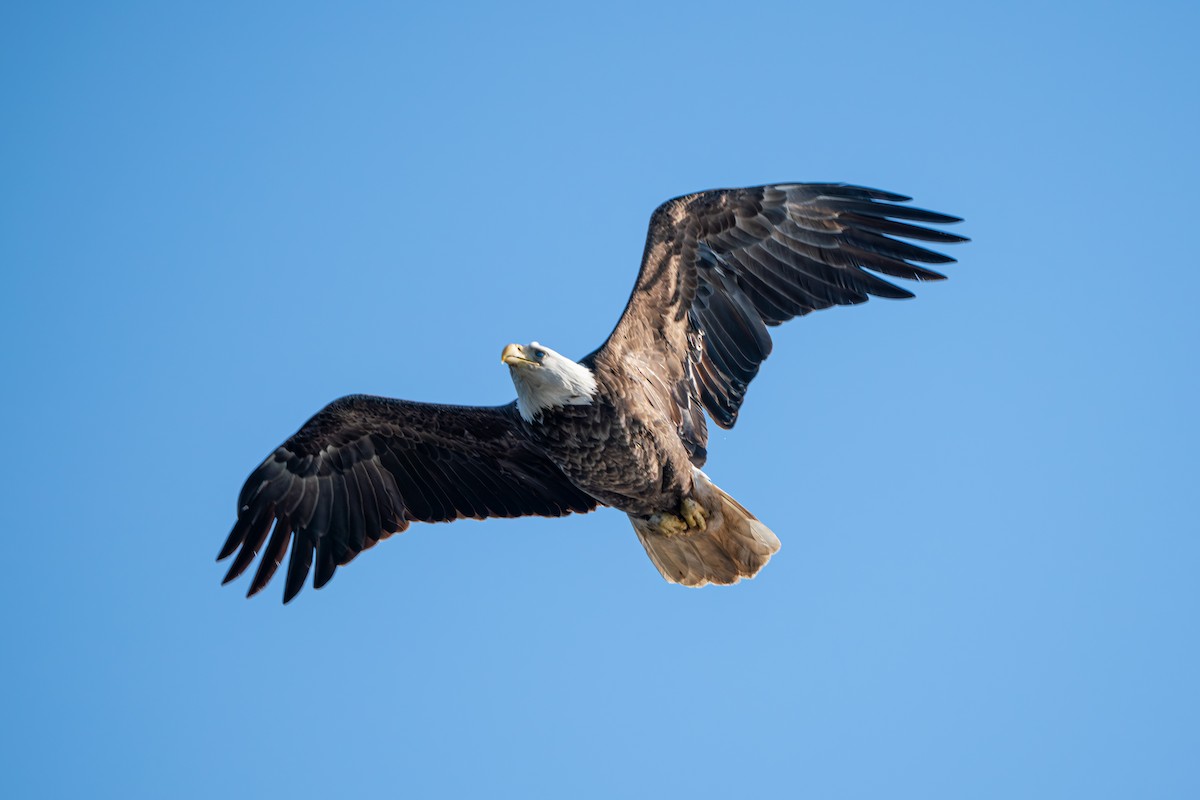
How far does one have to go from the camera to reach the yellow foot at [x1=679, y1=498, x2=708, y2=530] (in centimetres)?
1004

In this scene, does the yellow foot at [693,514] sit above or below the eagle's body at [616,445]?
below

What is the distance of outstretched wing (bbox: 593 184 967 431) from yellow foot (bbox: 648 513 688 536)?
64 cm

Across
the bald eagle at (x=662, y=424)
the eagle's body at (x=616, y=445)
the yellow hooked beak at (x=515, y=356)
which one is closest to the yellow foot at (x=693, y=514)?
the bald eagle at (x=662, y=424)

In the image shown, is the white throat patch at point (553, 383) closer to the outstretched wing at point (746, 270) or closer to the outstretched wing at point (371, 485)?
the outstretched wing at point (746, 270)

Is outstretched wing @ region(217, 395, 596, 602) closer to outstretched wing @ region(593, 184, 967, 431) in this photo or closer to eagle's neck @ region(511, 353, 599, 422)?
eagle's neck @ region(511, 353, 599, 422)

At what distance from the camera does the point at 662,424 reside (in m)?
9.66

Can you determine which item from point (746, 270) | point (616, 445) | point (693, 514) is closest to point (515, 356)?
point (616, 445)

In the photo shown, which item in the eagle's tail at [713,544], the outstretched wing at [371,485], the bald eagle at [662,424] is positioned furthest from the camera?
the outstretched wing at [371,485]

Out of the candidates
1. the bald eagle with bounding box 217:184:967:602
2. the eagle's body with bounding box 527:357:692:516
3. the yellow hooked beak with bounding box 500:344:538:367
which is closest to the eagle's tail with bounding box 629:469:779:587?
the bald eagle with bounding box 217:184:967:602

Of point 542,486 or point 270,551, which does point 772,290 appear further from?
point 270,551

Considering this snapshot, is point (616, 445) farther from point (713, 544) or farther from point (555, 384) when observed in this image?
point (713, 544)

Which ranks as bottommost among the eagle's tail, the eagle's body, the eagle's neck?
the eagle's tail

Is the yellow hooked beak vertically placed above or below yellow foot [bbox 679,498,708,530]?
above

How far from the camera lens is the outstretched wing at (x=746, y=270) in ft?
33.0
